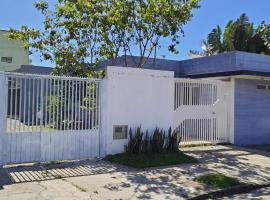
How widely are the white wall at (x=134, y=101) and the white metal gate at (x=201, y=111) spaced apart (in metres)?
1.74

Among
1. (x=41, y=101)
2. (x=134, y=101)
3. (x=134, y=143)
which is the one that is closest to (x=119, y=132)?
(x=134, y=143)

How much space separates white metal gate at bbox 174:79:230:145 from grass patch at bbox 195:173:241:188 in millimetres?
5108

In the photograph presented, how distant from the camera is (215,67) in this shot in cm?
1789

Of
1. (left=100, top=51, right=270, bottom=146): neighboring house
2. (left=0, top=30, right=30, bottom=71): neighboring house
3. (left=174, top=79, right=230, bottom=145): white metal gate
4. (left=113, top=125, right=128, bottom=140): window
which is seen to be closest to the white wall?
(left=113, top=125, right=128, bottom=140): window

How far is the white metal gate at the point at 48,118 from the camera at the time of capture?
9406mm

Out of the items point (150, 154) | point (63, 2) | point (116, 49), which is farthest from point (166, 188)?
point (63, 2)

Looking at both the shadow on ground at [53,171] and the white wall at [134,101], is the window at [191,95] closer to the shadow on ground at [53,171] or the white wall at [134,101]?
the white wall at [134,101]

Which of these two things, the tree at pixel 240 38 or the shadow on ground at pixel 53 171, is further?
the tree at pixel 240 38

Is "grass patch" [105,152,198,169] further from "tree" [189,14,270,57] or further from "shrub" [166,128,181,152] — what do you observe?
"tree" [189,14,270,57]

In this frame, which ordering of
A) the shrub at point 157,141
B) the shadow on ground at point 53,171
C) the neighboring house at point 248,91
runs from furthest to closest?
the neighboring house at point 248,91 → the shrub at point 157,141 → the shadow on ground at point 53,171

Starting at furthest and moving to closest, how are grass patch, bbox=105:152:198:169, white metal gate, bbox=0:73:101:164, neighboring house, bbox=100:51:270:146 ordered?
neighboring house, bbox=100:51:270:146 → grass patch, bbox=105:152:198:169 → white metal gate, bbox=0:73:101:164

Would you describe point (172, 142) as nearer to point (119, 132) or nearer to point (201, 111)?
point (119, 132)

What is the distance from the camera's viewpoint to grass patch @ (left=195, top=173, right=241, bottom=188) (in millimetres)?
8234

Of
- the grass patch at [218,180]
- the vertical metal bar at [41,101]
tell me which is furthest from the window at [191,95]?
the vertical metal bar at [41,101]
